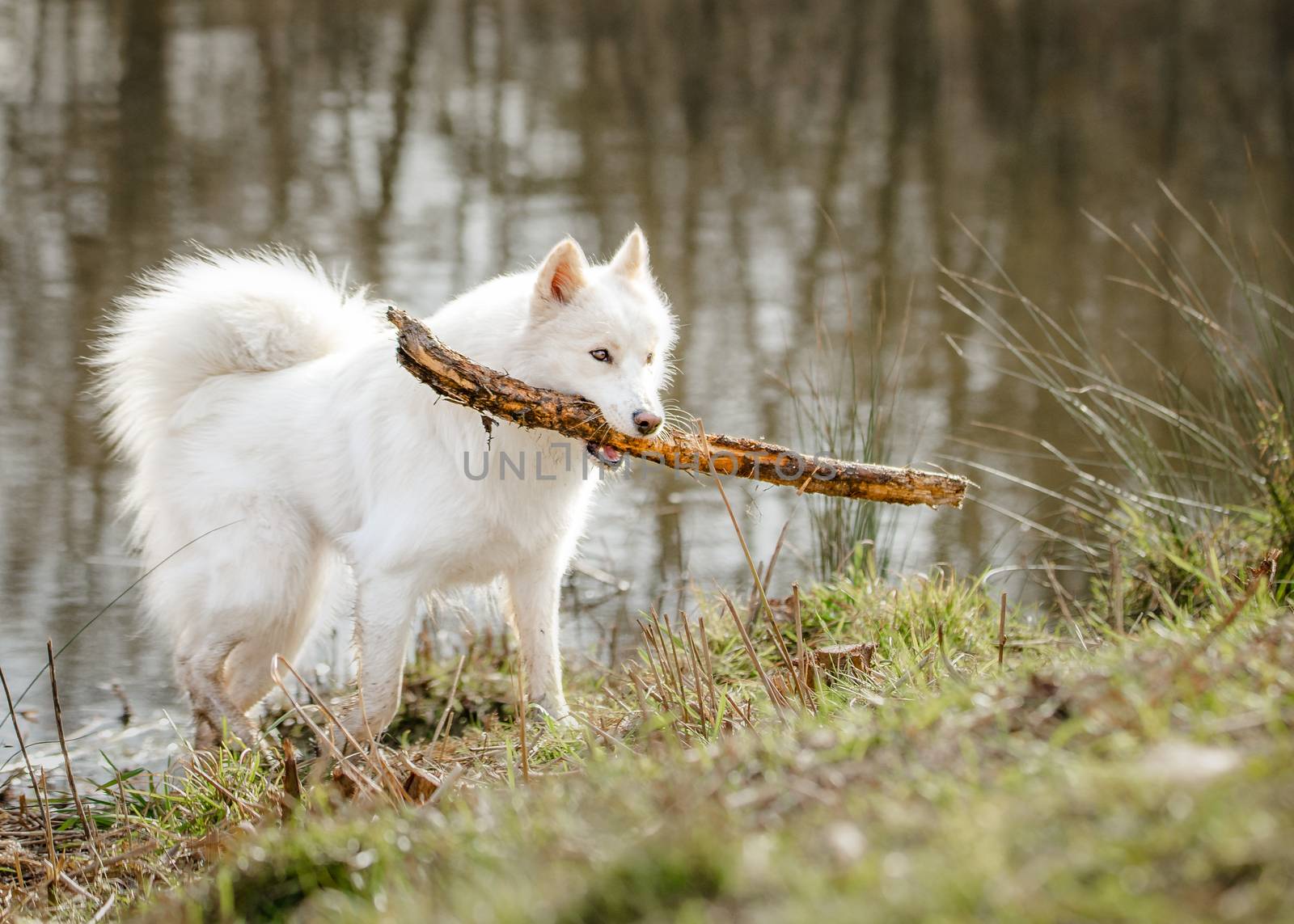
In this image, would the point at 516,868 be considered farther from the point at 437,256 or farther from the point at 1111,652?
the point at 437,256

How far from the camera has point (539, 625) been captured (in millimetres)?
4418

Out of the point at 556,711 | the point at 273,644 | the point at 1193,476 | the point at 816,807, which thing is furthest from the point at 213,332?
the point at 1193,476

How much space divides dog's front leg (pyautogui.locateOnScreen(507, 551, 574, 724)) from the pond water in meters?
0.85

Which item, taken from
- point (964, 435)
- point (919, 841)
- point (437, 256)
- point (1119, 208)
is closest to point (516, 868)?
point (919, 841)

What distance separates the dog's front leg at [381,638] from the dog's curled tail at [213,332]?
1.12 metres

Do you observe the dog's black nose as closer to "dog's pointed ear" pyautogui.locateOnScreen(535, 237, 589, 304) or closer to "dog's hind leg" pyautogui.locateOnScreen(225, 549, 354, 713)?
"dog's pointed ear" pyautogui.locateOnScreen(535, 237, 589, 304)

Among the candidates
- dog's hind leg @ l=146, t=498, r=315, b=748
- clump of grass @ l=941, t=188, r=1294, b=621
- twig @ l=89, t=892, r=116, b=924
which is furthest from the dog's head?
twig @ l=89, t=892, r=116, b=924

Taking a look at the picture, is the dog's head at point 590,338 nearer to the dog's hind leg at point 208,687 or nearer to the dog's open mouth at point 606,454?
the dog's open mouth at point 606,454

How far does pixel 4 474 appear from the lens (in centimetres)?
746

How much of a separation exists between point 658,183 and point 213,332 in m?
9.42

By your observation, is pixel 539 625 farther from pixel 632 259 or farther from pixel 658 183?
pixel 658 183

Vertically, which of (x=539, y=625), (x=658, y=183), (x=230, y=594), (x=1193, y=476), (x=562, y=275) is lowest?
(x=539, y=625)

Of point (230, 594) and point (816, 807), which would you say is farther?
point (230, 594)

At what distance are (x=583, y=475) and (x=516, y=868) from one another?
7.19ft
